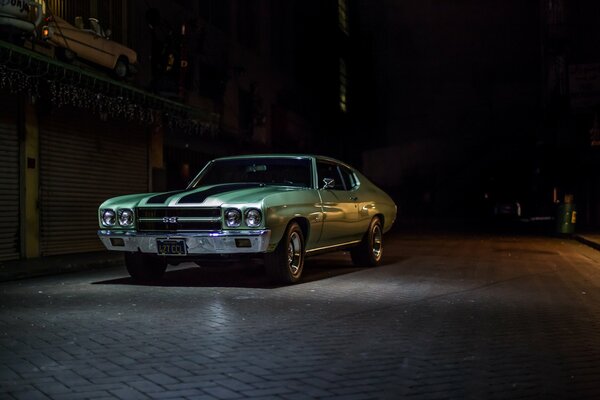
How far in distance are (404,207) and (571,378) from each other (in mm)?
66094

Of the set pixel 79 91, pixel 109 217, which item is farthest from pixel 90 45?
pixel 109 217

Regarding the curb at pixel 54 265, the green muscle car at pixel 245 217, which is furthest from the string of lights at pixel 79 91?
Result: the green muscle car at pixel 245 217

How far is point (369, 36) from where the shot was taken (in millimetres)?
56062

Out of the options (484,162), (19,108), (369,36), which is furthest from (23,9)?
(484,162)

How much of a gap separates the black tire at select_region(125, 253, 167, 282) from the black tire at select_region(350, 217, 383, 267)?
349cm

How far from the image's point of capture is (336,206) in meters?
10.0

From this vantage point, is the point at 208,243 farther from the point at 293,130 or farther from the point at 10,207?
the point at 293,130

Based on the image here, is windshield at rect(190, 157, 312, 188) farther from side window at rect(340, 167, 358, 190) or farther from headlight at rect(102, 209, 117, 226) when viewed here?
headlight at rect(102, 209, 117, 226)

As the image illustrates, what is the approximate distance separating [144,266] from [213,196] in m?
Result: 1.82

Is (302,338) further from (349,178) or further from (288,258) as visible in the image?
(349,178)

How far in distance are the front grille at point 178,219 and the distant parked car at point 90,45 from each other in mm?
6694

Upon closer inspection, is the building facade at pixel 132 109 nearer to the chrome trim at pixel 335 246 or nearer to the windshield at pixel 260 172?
the windshield at pixel 260 172

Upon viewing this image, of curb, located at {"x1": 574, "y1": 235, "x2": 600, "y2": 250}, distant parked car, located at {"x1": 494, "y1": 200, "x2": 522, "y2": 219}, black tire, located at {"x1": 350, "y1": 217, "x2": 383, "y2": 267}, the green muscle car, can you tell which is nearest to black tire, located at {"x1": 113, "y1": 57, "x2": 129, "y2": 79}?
→ the green muscle car

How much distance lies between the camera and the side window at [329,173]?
10117mm
